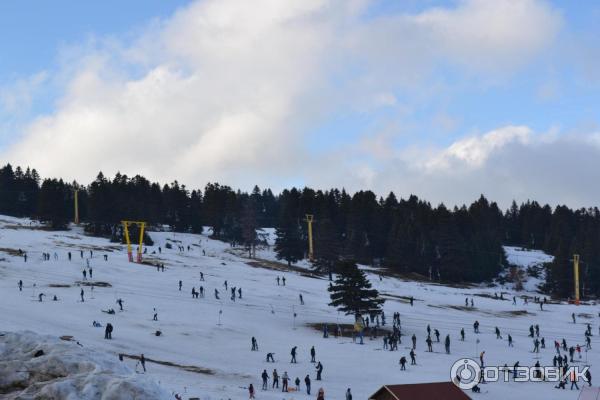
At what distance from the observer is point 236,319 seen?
50875 mm

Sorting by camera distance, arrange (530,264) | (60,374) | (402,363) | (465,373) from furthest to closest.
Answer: (530,264) < (402,363) < (465,373) < (60,374)

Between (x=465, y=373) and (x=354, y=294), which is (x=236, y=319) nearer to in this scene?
(x=354, y=294)

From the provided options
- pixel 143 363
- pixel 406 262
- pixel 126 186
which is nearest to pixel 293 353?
pixel 143 363

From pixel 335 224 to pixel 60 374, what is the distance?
8852 centimetres

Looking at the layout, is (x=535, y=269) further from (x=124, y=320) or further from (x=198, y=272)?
(x=124, y=320)

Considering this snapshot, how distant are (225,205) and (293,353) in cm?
7154

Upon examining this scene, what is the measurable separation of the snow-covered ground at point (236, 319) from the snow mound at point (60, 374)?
186 cm

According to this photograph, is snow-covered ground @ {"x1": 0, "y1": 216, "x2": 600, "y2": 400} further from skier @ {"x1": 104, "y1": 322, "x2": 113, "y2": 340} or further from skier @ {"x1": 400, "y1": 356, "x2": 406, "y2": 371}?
skier @ {"x1": 104, "y1": 322, "x2": 113, "y2": 340}

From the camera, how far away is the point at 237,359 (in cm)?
3916

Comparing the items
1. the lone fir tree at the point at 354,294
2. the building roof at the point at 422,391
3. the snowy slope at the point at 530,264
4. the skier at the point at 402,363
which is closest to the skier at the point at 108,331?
the skier at the point at 402,363

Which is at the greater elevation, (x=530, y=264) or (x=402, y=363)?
(x=530, y=264)

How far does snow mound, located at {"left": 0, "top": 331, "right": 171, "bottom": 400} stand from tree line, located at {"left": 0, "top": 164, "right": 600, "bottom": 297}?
59530 millimetres

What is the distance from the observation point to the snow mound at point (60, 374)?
17812mm

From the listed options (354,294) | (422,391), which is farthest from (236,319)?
(422,391)
